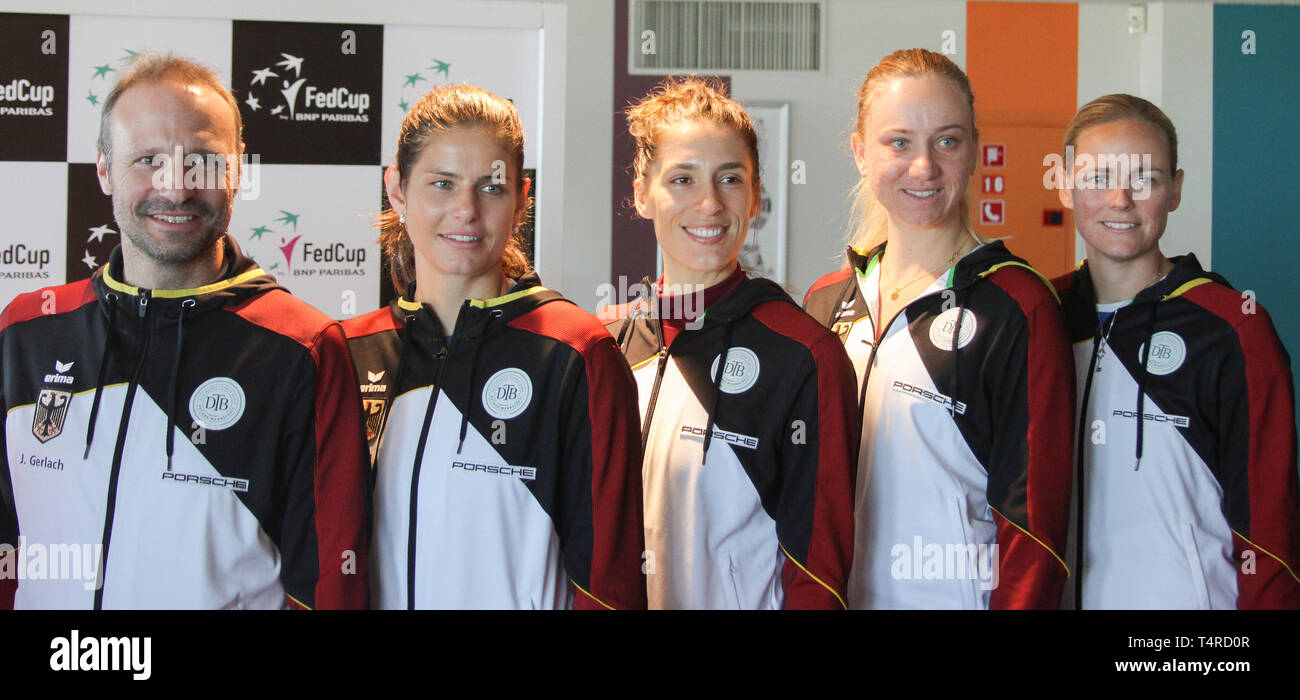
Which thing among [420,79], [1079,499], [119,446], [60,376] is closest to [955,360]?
[1079,499]

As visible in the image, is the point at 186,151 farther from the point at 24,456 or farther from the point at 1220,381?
the point at 1220,381

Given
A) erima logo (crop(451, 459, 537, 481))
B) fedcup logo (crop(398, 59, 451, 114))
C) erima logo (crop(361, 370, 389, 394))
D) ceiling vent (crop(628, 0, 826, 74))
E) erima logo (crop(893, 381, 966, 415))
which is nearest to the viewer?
erima logo (crop(451, 459, 537, 481))

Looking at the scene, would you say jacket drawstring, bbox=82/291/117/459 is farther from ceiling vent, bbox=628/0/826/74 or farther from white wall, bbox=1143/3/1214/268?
white wall, bbox=1143/3/1214/268

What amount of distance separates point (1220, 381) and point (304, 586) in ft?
5.71

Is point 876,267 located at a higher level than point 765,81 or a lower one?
lower

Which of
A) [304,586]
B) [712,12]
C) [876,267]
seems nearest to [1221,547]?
[876,267]

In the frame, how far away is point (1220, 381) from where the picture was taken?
206 cm

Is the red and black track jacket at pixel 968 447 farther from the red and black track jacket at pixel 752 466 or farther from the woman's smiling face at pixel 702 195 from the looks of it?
the woman's smiling face at pixel 702 195

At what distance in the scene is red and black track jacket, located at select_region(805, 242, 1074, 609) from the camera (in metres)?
1.86

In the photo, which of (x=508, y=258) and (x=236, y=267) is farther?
(x=508, y=258)

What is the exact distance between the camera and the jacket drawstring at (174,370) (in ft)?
5.35

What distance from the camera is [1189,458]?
204 centimetres

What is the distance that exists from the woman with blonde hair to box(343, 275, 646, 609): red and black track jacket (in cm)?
53

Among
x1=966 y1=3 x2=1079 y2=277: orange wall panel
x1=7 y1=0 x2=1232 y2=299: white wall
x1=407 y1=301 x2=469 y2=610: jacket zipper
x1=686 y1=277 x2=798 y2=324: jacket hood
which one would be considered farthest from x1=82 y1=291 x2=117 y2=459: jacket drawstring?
x1=966 y1=3 x2=1079 y2=277: orange wall panel
